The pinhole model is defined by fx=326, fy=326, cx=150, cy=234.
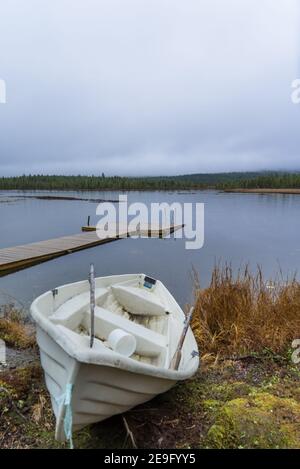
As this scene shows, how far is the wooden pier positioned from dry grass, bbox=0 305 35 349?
4.19 m

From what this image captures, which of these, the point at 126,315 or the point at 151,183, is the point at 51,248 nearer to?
the point at 126,315

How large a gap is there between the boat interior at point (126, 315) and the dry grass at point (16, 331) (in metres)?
1.20

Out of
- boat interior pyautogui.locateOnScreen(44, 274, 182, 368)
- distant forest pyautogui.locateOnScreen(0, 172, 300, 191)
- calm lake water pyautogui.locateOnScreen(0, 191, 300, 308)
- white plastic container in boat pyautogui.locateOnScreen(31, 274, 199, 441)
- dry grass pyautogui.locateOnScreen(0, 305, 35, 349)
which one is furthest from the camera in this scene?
distant forest pyautogui.locateOnScreen(0, 172, 300, 191)

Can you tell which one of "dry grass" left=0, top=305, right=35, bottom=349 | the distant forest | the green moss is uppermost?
the distant forest

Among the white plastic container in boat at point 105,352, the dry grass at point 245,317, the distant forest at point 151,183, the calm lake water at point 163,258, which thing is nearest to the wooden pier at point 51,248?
the calm lake water at point 163,258

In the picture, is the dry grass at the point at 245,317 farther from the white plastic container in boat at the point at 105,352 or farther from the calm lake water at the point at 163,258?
the calm lake water at the point at 163,258

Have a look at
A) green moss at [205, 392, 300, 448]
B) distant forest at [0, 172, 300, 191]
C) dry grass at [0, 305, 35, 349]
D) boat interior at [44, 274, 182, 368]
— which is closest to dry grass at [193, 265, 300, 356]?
boat interior at [44, 274, 182, 368]

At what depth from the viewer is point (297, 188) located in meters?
67.0

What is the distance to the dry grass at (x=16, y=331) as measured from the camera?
4.53 metres

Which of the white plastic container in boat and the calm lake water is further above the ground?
the white plastic container in boat

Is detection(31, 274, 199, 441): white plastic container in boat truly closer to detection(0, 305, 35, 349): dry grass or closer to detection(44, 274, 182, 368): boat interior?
detection(44, 274, 182, 368): boat interior

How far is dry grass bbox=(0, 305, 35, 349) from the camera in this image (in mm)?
4531
